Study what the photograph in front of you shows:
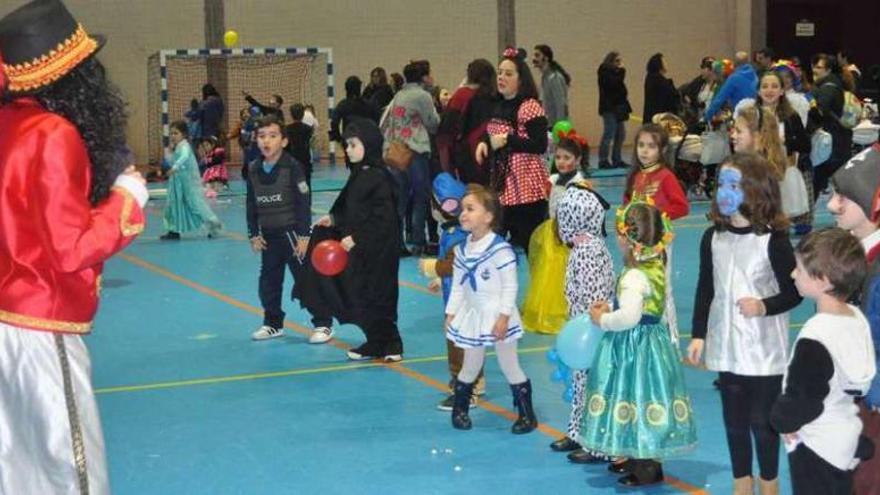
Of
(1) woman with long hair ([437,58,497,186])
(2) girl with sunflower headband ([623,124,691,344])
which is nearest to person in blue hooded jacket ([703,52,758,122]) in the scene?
(1) woman with long hair ([437,58,497,186])

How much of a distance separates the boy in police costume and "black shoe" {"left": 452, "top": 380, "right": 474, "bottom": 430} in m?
2.37

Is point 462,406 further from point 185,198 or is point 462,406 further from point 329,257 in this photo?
point 185,198

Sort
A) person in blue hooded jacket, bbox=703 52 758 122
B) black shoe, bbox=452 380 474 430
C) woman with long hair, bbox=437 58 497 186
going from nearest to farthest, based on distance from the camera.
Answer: black shoe, bbox=452 380 474 430 < woman with long hair, bbox=437 58 497 186 < person in blue hooded jacket, bbox=703 52 758 122

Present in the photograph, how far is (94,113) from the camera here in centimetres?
361

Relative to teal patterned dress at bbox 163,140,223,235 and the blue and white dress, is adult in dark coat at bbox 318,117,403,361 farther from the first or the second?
teal patterned dress at bbox 163,140,223,235

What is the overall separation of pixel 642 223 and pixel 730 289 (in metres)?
0.51

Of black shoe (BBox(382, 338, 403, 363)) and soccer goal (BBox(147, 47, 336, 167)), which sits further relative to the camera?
soccer goal (BBox(147, 47, 336, 167))

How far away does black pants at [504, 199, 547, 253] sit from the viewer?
9.77 metres

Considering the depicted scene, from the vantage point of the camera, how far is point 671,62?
92.9 feet

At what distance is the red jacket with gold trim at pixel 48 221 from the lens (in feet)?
11.1

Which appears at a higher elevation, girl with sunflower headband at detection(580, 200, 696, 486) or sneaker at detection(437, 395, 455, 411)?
girl with sunflower headband at detection(580, 200, 696, 486)

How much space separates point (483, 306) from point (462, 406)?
1.81 ft

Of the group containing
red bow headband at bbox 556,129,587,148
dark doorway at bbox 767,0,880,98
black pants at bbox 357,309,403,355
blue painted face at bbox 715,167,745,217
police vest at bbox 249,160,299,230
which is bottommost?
black pants at bbox 357,309,403,355

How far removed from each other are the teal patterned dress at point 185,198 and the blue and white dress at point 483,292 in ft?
27.1
